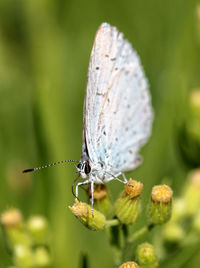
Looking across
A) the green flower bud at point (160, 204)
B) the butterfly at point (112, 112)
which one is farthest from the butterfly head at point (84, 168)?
the green flower bud at point (160, 204)

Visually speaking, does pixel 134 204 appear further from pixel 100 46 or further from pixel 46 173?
pixel 100 46

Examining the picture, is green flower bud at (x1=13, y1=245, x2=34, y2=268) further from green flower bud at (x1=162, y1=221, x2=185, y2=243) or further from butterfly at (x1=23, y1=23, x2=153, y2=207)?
green flower bud at (x1=162, y1=221, x2=185, y2=243)

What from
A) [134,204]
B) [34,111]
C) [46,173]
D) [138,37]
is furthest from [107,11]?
[134,204]

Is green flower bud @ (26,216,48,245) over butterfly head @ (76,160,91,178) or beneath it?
beneath

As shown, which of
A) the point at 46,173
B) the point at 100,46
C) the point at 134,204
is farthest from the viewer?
the point at 46,173

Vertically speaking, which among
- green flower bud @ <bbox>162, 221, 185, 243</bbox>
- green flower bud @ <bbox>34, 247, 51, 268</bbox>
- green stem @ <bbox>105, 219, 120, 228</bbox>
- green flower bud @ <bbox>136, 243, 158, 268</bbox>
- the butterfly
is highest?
the butterfly

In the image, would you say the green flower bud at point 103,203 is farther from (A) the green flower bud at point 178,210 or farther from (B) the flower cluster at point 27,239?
(A) the green flower bud at point 178,210

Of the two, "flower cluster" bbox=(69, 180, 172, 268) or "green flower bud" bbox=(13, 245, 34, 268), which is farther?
"green flower bud" bbox=(13, 245, 34, 268)

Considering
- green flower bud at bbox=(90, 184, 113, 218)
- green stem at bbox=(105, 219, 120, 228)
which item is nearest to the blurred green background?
green flower bud at bbox=(90, 184, 113, 218)
